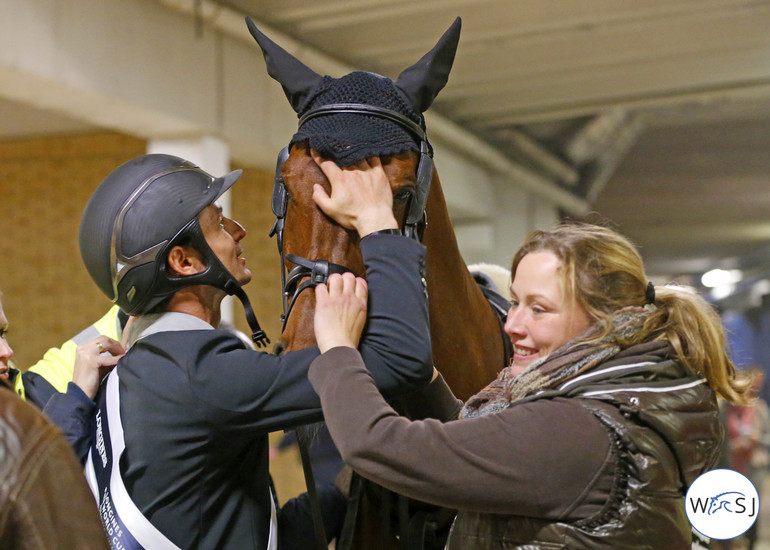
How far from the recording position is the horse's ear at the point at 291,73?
2.09 meters

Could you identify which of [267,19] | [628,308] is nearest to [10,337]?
[267,19]

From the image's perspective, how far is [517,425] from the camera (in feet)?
5.04

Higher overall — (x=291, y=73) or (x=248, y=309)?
(x=291, y=73)

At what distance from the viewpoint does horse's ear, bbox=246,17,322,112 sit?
2086 mm

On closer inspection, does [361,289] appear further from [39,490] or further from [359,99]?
[39,490]

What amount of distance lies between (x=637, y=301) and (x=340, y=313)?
643 millimetres

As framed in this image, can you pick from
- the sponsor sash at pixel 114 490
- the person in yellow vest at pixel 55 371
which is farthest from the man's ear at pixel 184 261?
the person in yellow vest at pixel 55 371

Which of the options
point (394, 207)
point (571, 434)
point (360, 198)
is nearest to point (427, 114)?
point (394, 207)

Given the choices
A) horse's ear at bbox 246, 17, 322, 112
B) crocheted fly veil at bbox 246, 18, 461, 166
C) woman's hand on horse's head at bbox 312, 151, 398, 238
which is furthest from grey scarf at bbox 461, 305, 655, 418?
horse's ear at bbox 246, 17, 322, 112

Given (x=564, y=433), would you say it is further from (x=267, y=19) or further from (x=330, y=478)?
(x=267, y=19)

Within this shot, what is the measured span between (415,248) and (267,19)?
5.18 m

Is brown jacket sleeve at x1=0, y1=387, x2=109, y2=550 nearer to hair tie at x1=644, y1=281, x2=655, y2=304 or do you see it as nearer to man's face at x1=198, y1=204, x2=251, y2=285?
man's face at x1=198, y1=204, x2=251, y2=285

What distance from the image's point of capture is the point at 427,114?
851 centimetres

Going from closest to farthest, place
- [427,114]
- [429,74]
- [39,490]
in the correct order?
[39,490]
[429,74]
[427,114]
